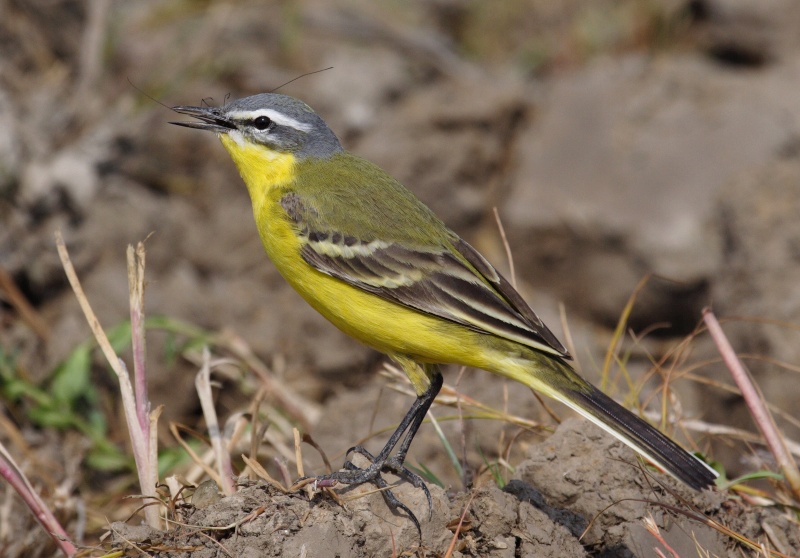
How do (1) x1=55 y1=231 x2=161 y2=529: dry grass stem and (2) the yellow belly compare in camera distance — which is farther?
(2) the yellow belly

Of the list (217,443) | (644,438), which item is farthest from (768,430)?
(217,443)

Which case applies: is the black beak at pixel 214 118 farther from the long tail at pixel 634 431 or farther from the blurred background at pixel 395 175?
the long tail at pixel 634 431

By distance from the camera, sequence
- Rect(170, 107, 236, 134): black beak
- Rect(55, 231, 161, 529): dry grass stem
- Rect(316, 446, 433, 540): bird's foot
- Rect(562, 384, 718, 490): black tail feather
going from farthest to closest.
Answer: Rect(170, 107, 236, 134): black beak
Rect(55, 231, 161, 529): dry grass stem
Rect(316, 446, 433, 540): bird's foot
Rect(562, 384, 718, 490): black tail feather

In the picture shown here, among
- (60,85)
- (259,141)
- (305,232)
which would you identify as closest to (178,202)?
(60,85)

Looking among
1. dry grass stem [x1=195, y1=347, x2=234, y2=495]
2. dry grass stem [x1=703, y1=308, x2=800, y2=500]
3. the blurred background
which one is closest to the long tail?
dry grass stem [x1=703, y1=308, x2=800, y2=500]

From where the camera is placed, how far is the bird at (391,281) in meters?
4.54

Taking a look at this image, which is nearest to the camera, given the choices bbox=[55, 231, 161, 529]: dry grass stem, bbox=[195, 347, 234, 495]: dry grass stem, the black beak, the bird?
bbox=[55, 231, 161, 529]: dry grass stem

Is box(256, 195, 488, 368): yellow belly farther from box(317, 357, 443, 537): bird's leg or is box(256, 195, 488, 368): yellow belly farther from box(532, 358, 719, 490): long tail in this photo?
box(532, 358, 719, 490): long tail

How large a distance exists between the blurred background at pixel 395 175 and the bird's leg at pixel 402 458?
1.48 metres

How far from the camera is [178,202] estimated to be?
30.6 ft

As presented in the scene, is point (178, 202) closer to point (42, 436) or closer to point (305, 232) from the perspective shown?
point (42, 436)

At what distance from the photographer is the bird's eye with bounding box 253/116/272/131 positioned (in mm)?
5555

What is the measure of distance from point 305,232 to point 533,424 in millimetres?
1678

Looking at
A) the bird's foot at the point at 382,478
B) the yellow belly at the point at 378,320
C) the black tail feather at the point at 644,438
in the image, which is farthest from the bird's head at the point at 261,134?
the black tail feather at the point at 644,438
